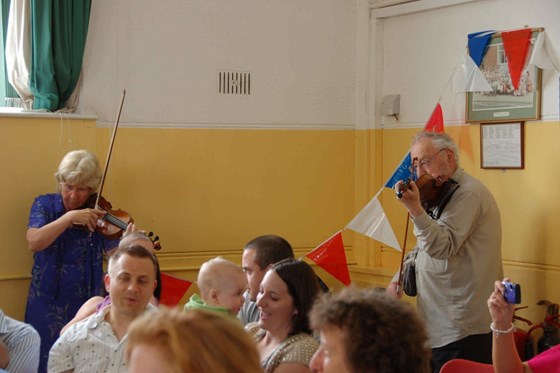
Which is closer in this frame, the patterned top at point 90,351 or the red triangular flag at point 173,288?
the patterned top at point 90,351

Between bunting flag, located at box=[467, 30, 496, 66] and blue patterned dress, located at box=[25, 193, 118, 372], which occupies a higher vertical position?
bunting flag, located at box=[467, 30, 496, 66]

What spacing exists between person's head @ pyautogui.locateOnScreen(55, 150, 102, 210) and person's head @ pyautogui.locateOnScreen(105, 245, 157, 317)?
168 centimetres

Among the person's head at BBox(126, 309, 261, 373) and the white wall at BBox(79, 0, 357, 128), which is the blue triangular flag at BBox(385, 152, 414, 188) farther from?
the person's head at BBox(126, 309, 261, 373)

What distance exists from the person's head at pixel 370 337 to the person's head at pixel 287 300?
81 centimetres

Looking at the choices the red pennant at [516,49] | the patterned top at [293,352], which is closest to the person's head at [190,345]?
the patterned top at [293,352]

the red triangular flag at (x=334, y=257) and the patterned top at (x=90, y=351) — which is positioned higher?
the red triangular flag at (x=334, y=257)

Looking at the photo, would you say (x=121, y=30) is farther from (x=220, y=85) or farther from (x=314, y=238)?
(x=314, y=238)

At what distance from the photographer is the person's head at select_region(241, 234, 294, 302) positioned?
3688mm

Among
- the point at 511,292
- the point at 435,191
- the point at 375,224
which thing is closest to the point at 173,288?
the point at 375,224

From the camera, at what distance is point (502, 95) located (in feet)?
17.4

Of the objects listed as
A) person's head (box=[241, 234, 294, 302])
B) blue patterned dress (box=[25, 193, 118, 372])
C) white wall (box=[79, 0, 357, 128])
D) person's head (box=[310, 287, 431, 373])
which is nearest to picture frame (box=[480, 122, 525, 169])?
white wall (box=[79, 0, 357, 128])

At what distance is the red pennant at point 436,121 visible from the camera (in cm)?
545

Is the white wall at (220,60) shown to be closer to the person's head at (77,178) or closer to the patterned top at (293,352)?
the person's head at (77,178)

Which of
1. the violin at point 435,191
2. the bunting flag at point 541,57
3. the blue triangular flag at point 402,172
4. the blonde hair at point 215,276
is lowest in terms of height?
the blonde hair at point 215,276
